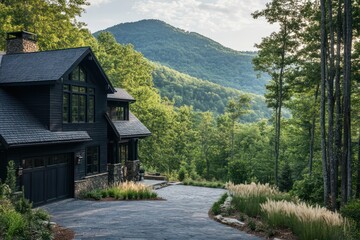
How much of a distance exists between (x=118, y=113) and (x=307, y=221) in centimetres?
1900

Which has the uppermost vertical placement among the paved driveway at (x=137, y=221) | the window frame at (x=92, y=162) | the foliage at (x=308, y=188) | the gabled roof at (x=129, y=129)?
the gabled roof at (x=129, y=129)

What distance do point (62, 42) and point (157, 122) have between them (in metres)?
14.0

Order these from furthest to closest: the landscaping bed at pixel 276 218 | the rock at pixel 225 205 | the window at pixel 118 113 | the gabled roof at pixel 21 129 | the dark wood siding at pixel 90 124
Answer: the window at pixel 118 113 < the dark wood siding at pixel 90 124 < the rock at pixel 225 205 < the gabled roof at pixel 21 129 < the landscaping bed at pixel 276 218

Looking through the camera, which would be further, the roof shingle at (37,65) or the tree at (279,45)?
the tree at (279,45)

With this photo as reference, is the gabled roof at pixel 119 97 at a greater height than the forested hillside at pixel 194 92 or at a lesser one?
lesser

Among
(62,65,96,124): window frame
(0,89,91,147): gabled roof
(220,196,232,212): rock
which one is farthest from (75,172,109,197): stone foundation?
(220,196,232,212): rock

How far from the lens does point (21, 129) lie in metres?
15.9

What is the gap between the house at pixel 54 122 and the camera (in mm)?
16172

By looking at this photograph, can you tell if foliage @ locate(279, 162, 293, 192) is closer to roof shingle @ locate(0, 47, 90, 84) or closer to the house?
the house

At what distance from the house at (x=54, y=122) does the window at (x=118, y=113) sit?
2.78 meters

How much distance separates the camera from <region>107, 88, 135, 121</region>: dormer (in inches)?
1008

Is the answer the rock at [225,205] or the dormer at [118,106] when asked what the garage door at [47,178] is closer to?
the dormer at [118,106]

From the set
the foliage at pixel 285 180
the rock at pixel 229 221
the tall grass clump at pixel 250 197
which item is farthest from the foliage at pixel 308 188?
the foliage at pixel 285 180

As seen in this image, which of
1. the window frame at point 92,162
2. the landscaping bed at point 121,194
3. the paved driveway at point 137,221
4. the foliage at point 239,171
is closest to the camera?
the paved driveway at point 137,221
